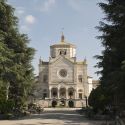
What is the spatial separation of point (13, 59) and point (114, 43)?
14159 mm

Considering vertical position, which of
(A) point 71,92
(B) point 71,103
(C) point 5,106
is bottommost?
Answer: (C) point 5,106

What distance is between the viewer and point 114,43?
23.0 metres

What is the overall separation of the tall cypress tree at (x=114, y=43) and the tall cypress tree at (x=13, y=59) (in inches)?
239

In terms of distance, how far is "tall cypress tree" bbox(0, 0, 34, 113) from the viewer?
2723cm

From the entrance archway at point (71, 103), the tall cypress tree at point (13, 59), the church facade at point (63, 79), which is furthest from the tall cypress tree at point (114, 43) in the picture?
the church facade at point (63, 79)

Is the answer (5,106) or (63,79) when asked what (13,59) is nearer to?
(5,106)

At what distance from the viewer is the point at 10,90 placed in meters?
46.7

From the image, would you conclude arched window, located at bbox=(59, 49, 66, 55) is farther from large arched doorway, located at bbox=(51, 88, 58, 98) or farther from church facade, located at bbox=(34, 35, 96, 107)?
large arched doorway, located at bbox=(51, 88, 58, 98)

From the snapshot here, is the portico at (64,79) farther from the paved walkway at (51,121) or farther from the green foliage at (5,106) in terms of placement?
the paved walkway at (51,121)

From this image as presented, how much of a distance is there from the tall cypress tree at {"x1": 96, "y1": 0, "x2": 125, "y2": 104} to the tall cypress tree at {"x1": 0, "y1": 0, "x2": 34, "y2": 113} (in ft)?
20.0

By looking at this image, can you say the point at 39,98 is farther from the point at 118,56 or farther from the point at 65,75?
the point at 118,56

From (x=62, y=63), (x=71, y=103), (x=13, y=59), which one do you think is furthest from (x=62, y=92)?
(x=13, y=59)

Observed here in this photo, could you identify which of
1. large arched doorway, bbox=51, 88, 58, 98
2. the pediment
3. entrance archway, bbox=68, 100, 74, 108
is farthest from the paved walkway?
the pediment

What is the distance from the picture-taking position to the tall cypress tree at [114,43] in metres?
21.5
